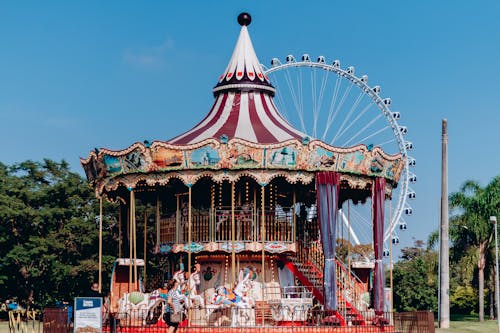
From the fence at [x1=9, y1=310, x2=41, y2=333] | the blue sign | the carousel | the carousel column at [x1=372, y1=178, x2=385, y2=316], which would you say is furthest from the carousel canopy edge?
the blue sign

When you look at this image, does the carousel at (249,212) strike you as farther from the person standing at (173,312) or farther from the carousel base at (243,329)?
the person standing at (173,312)

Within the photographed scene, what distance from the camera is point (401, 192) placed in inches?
2167

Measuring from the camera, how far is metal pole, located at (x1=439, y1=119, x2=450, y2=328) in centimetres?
4662

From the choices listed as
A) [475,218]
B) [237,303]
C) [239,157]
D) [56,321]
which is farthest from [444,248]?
[56,321]

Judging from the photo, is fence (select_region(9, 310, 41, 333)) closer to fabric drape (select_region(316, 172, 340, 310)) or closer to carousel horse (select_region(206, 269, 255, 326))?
carousel horse (select_region(206, 269, 255, 326))

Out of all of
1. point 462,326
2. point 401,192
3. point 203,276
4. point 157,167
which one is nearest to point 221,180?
point 157,167

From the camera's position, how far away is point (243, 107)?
35656 mm

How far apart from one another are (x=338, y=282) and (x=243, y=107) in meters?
7.05

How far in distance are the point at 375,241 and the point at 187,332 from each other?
313 inches

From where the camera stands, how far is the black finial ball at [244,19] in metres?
37.4

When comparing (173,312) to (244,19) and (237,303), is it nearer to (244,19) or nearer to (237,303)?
(237,303)

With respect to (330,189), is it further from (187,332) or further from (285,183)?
(187,332)

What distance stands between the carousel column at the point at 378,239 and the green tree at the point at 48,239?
2082 cm

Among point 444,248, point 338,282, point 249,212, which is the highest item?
point 249,212
